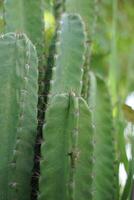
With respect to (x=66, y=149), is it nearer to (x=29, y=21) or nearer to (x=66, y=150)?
(x=66, y=150)

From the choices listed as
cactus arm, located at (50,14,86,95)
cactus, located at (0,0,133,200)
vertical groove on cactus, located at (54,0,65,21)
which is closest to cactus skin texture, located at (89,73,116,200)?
cactus, located at (0,0,133,200)

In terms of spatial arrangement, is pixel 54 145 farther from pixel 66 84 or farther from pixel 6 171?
pixel 66 84

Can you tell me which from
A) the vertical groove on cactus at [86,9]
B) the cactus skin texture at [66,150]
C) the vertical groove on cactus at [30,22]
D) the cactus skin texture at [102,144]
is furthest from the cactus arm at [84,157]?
the vertical groove on cactus at [86,9]

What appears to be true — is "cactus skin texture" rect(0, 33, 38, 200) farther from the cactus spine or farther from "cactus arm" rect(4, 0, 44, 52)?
"cactus arm" rect(4, 0, 44, 52)

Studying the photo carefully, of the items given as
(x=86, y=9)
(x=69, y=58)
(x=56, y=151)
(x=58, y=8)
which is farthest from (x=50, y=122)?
(x=58, y=8)

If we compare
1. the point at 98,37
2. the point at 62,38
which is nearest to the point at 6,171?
the point at 62,38

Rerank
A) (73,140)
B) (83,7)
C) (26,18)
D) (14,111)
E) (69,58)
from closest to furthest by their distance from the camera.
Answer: (73,140)
(14,111)
(69,58)
(26,18)
(83,7)

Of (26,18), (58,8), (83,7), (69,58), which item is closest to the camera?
(69,58)
